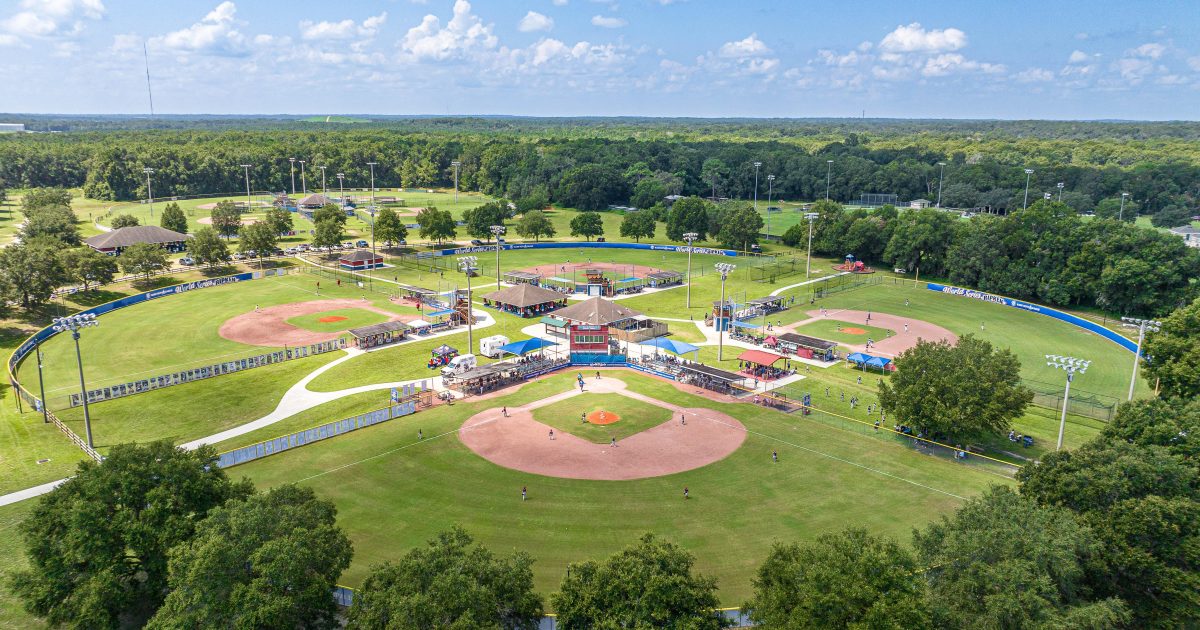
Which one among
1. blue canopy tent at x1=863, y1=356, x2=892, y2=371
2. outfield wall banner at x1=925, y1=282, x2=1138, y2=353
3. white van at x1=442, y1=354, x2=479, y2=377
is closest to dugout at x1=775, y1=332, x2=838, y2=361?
blue canopy tent at x1=863, y1=356, x2=892, y2=371

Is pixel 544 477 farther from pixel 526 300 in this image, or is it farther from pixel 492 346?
pixel 526 300

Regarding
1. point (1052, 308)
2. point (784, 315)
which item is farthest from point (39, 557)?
point (1052, 308)

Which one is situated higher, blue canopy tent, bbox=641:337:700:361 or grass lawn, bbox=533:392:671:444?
blue canopy tent, bbox=641:337:700:361

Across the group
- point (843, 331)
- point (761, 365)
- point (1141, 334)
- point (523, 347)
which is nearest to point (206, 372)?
point (523, 347)

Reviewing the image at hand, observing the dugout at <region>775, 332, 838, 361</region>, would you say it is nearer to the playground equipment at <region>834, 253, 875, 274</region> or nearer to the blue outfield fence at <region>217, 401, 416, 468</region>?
the blue outfield fence at <region>217, 401, 416, 468</region>

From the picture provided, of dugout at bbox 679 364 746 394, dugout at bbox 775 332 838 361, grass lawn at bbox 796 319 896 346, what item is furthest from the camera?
grass lawn at bbox 796 319 896 346

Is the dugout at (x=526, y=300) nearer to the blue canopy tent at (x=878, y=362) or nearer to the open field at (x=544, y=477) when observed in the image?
the open field at (x=544, y=477)

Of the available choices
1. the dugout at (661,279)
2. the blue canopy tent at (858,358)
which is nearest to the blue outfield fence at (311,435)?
the blue canopy tent at (858,358)
